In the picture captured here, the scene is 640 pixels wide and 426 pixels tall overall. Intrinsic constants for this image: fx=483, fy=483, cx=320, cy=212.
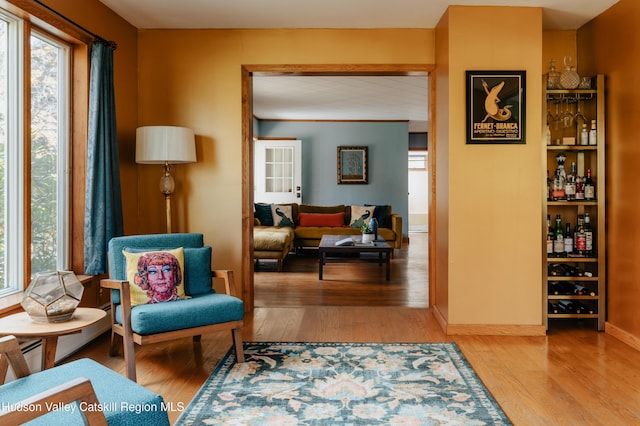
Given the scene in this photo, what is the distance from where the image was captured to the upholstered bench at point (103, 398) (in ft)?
4.85

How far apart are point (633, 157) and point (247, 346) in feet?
10.0

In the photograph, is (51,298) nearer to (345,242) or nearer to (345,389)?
(345,389)

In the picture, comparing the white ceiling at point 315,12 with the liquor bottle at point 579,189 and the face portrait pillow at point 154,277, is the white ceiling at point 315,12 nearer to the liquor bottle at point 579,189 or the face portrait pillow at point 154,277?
the liquor bottle at point 579,189

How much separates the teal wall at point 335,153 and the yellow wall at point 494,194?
608cm

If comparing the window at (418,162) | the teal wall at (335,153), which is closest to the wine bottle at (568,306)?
the teal wall at (335,153)

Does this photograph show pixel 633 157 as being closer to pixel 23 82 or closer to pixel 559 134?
pixel 559 134

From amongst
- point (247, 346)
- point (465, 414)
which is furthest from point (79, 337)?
point (465, 414)

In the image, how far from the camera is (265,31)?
4.25 metres

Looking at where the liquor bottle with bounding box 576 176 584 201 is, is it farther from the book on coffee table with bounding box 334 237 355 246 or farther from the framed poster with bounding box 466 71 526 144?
the book on coffee table with bounding box 334 237 355 246

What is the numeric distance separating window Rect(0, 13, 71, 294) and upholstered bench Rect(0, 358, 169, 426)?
139cm

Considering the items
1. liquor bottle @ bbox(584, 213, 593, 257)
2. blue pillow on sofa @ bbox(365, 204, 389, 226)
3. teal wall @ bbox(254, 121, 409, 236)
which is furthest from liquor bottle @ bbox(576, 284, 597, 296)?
teal wall @ bbox(254, 121, 409, 236)

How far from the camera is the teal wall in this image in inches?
385

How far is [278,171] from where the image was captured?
961 cm

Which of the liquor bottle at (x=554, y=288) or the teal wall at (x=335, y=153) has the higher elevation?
the teal wall at (x=335, y=153)
